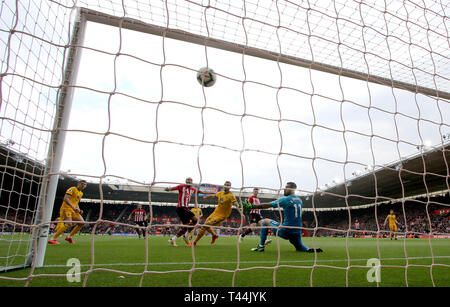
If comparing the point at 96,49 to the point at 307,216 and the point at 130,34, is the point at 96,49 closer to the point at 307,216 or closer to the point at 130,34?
the point at 130,34

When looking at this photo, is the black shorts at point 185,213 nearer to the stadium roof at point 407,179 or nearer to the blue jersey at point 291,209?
the blue jersey at point 291,209

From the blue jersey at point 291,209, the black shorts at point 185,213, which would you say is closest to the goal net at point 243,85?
the blue jersey at point 291,209

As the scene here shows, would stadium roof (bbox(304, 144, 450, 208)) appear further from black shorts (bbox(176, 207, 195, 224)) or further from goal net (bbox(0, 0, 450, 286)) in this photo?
goal net (bbox(0, 0, 450, 286))

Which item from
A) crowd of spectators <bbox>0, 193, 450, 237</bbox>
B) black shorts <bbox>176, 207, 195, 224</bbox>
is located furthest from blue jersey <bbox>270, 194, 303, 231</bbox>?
crowd of spectators <bbox>0, 193, 450, 237</bbox>

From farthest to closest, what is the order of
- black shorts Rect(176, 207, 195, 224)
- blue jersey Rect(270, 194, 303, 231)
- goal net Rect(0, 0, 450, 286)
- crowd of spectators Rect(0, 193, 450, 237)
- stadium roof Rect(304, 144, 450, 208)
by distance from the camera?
crowd of spectators Rect(0, 193, 450, 237)
stadium roof Rect(304, 144, 450, 208)
black shorts Rect(176, 207, 195, 224)
blue jersey Rect(270, 194, 303, 231)
goal net Rect(0, 0, 450, 286)

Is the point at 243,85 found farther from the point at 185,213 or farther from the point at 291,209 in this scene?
the point at 185,213

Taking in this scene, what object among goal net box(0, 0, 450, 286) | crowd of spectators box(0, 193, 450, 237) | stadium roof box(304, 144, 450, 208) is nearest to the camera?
goal net box(0, 0, 450, 286)

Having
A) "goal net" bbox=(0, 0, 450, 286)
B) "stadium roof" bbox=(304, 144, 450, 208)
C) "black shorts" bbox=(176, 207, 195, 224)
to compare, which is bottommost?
"black shorts" bbox=(176, 207, 195, 224)

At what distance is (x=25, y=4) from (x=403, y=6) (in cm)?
440

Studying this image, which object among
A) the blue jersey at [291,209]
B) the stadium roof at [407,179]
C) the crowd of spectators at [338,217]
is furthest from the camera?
the crowd of spectators at [338,217]

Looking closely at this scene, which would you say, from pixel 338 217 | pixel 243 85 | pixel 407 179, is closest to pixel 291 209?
pixel 243 85

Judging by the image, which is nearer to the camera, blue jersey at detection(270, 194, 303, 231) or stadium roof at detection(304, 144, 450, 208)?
blue jersey at detection(270, 194, 303, 231)

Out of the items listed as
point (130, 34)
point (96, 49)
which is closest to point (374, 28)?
point (130, 34)
